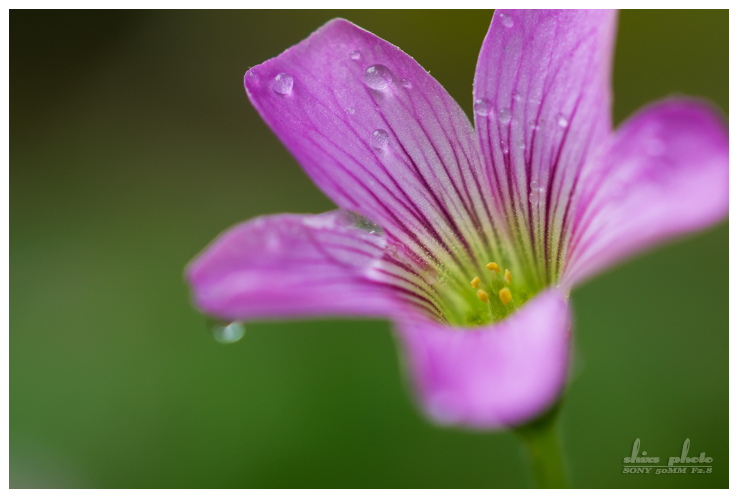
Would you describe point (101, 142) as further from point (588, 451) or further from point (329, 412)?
point (588, 451)

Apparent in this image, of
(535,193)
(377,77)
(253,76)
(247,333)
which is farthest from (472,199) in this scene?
Result: (247,333)

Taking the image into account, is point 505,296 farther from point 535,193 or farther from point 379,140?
point 379,140

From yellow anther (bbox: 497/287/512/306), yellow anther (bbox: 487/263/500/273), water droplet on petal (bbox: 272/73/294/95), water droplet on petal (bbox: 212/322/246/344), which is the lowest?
water droplet on petal (bbox: 212/322/246/344)

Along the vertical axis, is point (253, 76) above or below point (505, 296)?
above

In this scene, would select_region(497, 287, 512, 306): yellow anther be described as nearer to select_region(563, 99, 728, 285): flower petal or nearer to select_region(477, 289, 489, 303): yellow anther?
select_region(477, 289, 489, 303): yellow anther

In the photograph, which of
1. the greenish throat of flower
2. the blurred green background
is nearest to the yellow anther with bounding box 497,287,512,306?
the greenish throat of flower

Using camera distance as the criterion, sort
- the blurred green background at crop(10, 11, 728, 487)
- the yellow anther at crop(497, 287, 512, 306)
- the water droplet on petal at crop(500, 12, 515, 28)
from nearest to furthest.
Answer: the water droplet on petal at crop(500, 12, 515, 28) → the yellow anther at crop(497, 287, 512, 306) → the blurred green background at crop(10, 11, 728, 487)

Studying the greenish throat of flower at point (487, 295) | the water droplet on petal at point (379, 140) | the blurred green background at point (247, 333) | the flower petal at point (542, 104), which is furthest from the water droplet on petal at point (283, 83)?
the blurred green background at point (247, 333)

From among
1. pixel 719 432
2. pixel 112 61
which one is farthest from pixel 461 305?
pixel 112 61
